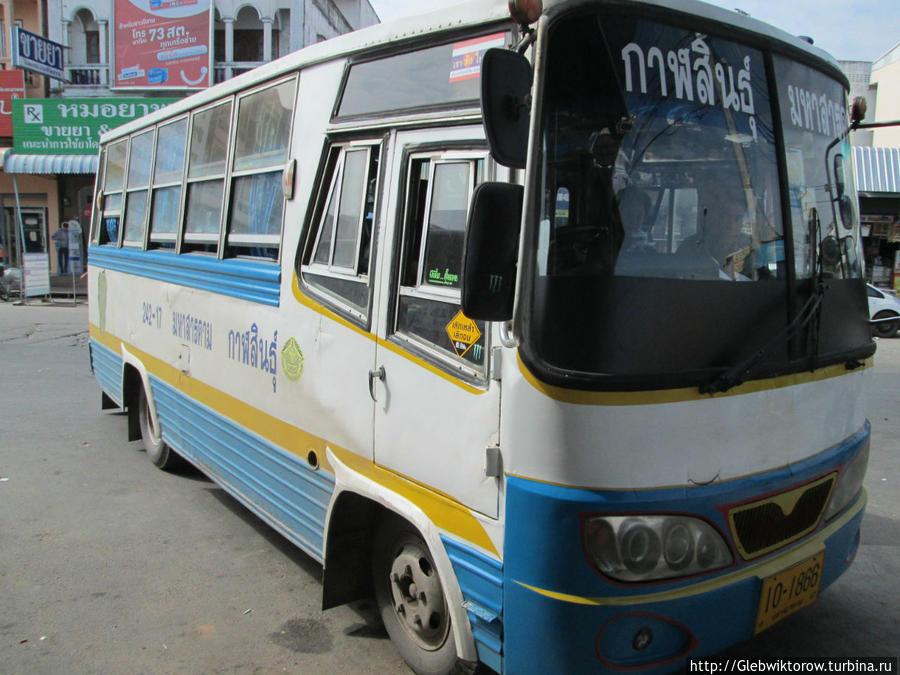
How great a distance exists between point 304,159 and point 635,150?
6.32 feet

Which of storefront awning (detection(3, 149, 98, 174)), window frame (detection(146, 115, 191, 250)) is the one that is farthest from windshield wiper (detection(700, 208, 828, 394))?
storefront awning (detection(3, 149, 98, 174))

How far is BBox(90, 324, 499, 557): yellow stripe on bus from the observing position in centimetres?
269

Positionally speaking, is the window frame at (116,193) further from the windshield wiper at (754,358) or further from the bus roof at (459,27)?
the windshield wiper at (754,358)

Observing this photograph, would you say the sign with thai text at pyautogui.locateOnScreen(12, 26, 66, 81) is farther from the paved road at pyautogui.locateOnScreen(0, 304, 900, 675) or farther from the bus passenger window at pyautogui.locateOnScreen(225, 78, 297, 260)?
the bus passenger window at pyautogui.locateOnScreen(225, 78, 297, 260)

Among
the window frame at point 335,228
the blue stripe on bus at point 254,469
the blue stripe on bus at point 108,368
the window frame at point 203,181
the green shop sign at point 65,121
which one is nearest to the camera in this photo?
the window frame at point 335,228

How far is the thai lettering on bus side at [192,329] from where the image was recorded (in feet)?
16.2

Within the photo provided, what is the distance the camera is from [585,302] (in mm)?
2318

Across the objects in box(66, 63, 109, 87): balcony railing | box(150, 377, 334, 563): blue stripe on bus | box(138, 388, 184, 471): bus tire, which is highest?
box(66, 63, 109, 87): balcony railing

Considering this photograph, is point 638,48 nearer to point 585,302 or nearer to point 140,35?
point 585,302

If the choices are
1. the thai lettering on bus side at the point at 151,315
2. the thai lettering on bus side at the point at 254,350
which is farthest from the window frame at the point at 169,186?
the thai lettering on bus side at the point at 254,350

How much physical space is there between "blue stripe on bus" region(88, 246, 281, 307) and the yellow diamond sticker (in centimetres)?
150

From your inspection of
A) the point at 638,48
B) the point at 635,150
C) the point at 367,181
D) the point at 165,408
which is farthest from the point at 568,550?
the point at 165,408

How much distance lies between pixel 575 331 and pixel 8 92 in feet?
95.3

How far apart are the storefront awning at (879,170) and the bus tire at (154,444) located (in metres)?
19.3
